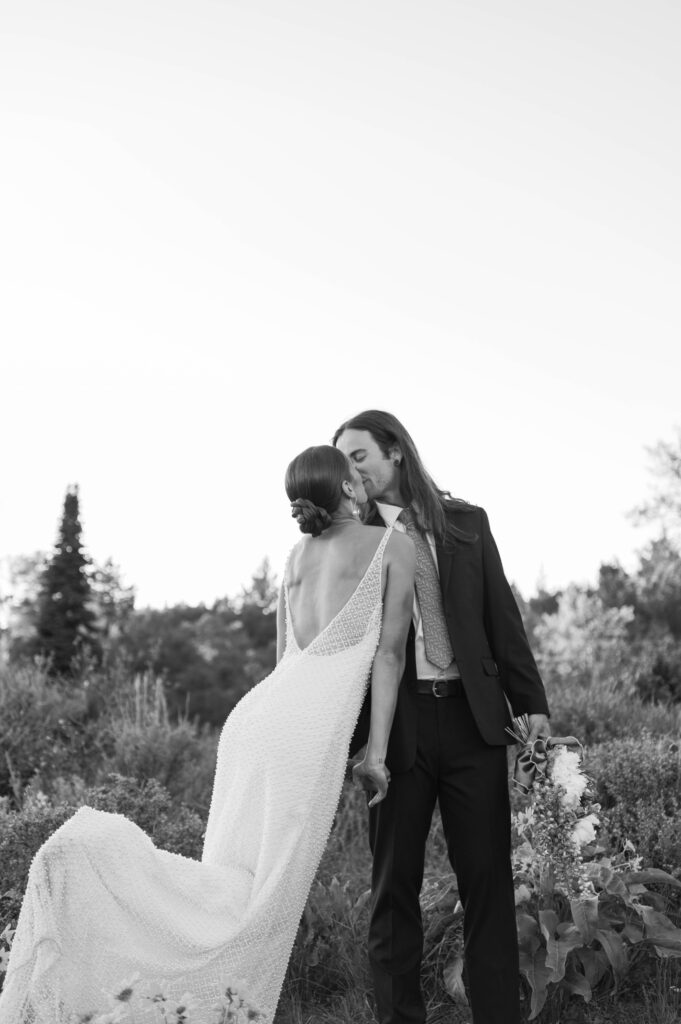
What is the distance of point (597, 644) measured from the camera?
14281mm

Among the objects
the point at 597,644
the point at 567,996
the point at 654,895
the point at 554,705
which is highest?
the point at 597,644

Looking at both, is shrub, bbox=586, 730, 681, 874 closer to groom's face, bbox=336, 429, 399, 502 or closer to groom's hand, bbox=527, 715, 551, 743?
groom's hand, bbox=527, 715, 551, 743

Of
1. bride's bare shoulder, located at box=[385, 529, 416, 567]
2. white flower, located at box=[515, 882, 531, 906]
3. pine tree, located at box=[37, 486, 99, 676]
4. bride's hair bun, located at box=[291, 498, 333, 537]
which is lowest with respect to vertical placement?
white flower, located at box=[515, 882, 531, 906]

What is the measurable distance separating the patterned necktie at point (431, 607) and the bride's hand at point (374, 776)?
1.54 feet

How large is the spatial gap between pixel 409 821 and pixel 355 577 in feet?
2.95

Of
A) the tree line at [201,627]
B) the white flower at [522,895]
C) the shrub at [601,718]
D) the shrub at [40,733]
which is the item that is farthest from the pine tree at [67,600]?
the white flower at [522,895]

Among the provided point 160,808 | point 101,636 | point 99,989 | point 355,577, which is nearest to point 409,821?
point 355,577

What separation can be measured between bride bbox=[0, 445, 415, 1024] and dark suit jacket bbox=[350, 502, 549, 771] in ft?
0.52

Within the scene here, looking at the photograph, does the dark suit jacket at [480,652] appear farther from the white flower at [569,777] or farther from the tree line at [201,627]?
the tree line at [201,627]

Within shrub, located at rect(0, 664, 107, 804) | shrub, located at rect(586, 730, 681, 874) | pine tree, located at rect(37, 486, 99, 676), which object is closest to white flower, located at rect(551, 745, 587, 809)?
shrub, located at rect(586, 730, 681, 874)

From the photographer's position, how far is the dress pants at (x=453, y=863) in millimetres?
3492

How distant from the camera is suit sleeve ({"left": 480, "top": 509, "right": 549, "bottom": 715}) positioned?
3.65 metres

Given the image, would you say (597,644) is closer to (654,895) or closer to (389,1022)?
(654,895)

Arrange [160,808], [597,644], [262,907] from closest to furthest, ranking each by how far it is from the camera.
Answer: [262,907], [160,808], [597,644]
